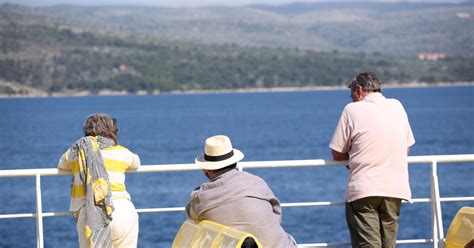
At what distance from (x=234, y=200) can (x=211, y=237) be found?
0.83 ft

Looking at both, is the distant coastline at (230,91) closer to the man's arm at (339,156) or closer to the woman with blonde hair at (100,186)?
the woman with blonde hair at (100,186)

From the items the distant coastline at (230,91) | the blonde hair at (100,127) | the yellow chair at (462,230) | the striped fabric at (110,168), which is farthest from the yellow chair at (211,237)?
the distant coastline at (230,91)

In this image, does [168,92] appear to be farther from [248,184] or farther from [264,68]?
[248,184]

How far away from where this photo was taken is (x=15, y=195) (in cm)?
4150

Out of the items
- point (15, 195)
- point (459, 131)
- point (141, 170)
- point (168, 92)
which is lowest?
point (168, 92)

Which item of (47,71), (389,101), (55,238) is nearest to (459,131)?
(55,238)

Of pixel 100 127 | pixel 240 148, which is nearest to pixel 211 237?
pixel 100 127

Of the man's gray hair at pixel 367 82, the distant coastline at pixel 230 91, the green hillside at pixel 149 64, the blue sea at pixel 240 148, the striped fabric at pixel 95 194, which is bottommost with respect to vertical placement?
the distant coastline at pixel 230 91

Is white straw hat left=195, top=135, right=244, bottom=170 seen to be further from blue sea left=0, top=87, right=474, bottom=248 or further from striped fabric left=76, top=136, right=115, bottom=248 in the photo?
blue sea left=0, top=87, right=474, bottom=248

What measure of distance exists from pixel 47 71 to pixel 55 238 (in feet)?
398

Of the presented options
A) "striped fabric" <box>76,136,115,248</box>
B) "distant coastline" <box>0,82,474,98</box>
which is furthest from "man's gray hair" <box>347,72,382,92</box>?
"distant coastline" <box>0,82,474,98</box>

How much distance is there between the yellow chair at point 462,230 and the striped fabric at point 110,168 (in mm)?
1760

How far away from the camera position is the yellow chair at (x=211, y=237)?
4.08m

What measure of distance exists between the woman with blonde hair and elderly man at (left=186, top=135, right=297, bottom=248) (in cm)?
74
